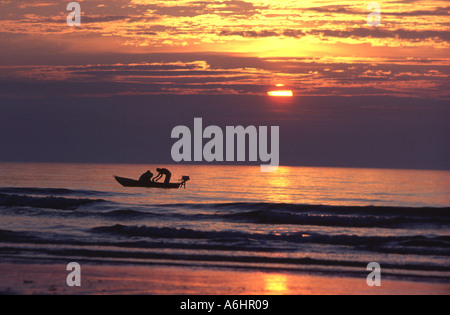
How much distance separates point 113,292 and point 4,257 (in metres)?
6.35

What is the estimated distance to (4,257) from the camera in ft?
63.8

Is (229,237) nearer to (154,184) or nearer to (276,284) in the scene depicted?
(276,284)

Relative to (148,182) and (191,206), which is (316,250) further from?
(148,182)

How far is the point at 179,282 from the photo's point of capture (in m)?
16.4

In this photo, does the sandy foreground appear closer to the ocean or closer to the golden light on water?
the golden light on water

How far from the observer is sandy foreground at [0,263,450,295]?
15258mm

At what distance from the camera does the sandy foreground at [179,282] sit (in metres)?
15.3

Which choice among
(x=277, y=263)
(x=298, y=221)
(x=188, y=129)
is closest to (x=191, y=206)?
(x=298, y=221)

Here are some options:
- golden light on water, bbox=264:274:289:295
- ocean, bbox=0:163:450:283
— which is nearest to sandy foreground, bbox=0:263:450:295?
golden light on water, bbox=264:274:289:295

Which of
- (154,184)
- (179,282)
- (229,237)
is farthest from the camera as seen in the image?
(154,184)

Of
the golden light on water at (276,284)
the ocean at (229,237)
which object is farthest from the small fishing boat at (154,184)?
the golden light on water at (276,284)

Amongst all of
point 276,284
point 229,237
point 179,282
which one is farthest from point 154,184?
point 276,284

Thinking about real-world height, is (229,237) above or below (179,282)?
above
